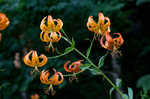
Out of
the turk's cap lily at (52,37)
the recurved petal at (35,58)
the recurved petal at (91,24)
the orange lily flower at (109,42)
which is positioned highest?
the recurved petal at (91,24)

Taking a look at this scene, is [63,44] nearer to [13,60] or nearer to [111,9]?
[111,9]

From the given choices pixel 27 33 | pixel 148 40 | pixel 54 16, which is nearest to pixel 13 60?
pixel 27 33

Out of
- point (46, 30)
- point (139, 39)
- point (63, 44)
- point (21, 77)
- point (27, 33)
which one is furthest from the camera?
point (139, 39)

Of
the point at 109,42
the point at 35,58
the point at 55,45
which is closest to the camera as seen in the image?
the point at 109,42

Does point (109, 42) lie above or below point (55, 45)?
below

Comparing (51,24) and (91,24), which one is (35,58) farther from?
(91,24)

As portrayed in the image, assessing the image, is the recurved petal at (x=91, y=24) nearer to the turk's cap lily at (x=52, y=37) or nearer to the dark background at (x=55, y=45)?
the turk's cap lily at (x=52, y=37)

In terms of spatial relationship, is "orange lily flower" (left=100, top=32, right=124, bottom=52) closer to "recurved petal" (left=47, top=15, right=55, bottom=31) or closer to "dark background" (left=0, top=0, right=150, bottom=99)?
"recurved petal" (left=47, top=15, right=55, bottom=31)

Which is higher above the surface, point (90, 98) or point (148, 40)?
point (148, 40)

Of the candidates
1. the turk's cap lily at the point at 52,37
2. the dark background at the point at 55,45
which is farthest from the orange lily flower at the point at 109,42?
the dark background at the point at 55,45

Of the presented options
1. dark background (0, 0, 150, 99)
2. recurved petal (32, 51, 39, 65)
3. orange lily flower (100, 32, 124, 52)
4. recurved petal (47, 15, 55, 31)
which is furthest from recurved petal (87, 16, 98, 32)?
dark background (0, 0, 150, 99)

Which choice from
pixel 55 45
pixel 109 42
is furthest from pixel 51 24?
pixel 55 45

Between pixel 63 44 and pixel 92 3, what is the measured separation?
55cm

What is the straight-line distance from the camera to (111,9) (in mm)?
2312
